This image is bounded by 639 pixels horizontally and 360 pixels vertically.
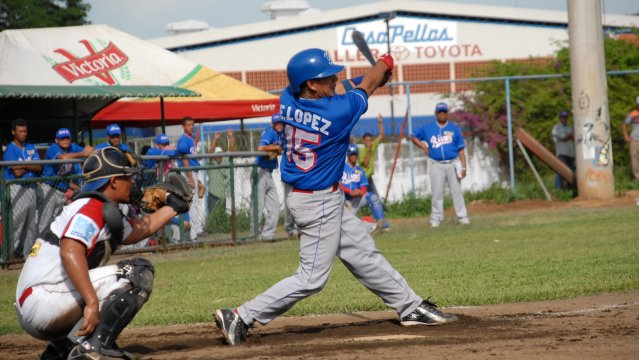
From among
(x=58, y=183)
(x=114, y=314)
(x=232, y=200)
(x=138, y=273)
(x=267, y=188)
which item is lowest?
(x=114, y=314)

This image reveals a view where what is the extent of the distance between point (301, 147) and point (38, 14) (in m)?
52.0

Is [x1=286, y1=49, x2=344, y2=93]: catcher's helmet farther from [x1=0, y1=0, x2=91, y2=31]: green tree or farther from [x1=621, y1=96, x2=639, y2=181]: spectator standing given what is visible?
Result: [x1=0, y1=0, x2=91, y2=31]: green tree

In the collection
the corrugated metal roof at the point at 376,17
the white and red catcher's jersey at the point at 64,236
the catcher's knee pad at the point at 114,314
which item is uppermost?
the corrugated metal roof at the point at 376,17

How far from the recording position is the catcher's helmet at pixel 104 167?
625 centimetres

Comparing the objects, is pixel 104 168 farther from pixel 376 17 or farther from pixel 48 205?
pixel 376 17

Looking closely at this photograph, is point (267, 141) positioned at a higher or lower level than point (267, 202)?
higher

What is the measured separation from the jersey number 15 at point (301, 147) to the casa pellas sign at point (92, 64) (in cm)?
1093

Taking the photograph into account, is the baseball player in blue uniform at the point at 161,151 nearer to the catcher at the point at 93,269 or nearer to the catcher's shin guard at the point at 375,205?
the catcher's shin guard at the point at 375,205

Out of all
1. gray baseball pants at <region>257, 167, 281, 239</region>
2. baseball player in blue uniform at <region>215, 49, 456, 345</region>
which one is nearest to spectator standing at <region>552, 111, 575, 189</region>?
gray baseball pants at <region>257, 167, 281, 239</region>

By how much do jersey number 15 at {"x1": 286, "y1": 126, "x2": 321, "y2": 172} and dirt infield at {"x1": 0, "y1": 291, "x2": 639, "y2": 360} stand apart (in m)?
1.30

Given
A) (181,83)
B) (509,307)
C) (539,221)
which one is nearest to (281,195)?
→ (181,83)

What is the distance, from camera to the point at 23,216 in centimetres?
1412

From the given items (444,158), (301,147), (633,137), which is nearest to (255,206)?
(444,158)

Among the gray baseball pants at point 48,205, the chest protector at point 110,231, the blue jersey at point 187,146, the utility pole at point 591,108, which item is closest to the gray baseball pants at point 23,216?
the gray baseball pants at point 48,205
